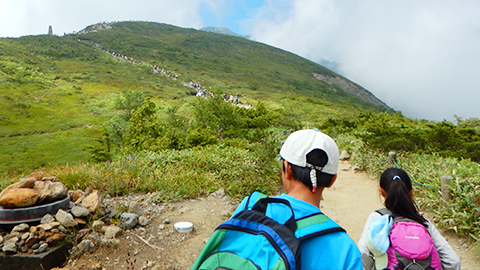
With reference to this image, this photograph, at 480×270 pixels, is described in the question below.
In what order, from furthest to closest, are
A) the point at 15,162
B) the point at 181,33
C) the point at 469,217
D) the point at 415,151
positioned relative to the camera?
the point at 181,33
the point at 15,162
the point at 415,151
the point at 469,217

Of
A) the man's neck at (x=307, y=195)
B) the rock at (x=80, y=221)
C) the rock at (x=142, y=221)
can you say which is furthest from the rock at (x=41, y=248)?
A: the man's neck at (x=307, y=195)

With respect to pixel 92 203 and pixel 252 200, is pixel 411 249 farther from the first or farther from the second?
pixel 92 203

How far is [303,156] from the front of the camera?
4.37ft

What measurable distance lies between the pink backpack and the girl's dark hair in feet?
0.39

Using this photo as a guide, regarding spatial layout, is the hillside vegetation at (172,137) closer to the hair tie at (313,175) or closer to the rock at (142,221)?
the rock at (142,221)

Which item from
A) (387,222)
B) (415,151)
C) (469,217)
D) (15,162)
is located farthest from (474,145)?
(15,162)

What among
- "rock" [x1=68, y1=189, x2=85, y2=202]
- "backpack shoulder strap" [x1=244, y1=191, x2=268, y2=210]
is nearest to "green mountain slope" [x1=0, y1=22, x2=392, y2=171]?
"rock" [x1=68, y1=189, x2=85, y2=202]

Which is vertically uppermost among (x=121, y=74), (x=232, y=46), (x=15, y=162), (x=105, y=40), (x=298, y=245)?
(x=232, y=46)

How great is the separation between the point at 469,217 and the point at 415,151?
4964 millimetres

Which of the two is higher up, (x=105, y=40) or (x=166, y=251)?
(x=105, y=40)

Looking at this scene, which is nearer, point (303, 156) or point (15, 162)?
point (303, 156)

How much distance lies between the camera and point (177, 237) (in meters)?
4.57

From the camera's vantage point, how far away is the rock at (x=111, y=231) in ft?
13.7

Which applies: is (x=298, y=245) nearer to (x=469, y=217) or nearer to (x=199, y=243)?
(x=199, y=243)
